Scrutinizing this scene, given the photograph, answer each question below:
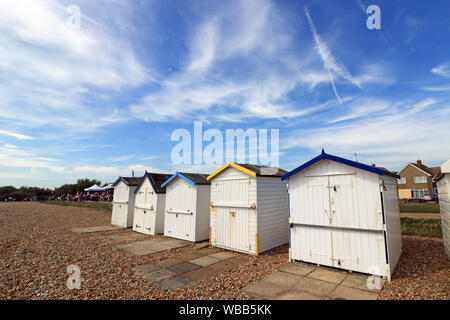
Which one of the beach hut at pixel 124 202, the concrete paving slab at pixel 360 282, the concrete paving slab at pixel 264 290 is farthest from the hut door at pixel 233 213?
the beach hut at pixel 124 202

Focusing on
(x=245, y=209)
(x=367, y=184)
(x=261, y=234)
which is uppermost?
(x=367, y=184)

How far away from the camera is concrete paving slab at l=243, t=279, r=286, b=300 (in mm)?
5195

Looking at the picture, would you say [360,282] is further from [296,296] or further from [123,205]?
[123,205]

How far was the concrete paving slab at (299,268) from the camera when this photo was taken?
6.66 meters

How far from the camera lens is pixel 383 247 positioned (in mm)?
5961

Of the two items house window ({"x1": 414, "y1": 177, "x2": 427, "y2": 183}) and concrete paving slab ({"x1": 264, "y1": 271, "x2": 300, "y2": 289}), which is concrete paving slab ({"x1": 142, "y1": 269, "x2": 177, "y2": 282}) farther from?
house window ({"x1": 414, "y1": 177, "x2": 427, "y2": 183})

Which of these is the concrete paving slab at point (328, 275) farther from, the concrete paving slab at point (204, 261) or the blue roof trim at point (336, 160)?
the concrete paving slab at point (204, 261)

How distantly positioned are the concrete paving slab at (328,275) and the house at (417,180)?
45.2 metres

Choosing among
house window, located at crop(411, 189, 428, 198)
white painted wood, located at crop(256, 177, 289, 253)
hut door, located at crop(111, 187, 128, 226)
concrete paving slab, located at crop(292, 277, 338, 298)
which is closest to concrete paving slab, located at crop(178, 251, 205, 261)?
white painted wood, located at crop(256, 177, 289, 253)

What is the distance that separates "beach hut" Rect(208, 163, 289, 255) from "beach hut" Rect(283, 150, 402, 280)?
5.17 ft

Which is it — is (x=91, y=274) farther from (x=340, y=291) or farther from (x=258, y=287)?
(x=340, y=291)
